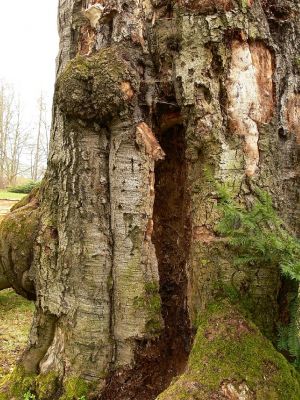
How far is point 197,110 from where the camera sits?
2.56m

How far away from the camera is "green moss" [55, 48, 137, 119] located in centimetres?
255

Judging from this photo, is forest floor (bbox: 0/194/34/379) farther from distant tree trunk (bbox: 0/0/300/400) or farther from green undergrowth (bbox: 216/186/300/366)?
green undergrowth (bbox: 216/186/300/366)

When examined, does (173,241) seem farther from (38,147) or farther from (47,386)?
(38,147)

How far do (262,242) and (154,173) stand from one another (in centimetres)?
91

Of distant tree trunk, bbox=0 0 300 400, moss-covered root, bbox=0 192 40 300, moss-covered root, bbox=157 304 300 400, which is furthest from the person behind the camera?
moss-covered root, bbox=0 192 40 300

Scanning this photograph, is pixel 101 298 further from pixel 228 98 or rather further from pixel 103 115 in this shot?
pixel 228 98

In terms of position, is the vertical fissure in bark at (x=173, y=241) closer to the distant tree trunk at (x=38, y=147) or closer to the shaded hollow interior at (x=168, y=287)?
the shaded hollow interior at (x=168, y=287)

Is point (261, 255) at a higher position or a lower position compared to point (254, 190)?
lower

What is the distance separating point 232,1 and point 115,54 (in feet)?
2.55

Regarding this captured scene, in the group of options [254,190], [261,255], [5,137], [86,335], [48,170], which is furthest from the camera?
[5,137]

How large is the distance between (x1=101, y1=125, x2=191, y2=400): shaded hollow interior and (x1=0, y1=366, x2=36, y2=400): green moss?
24.2 inches

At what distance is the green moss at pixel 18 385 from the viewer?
115 inches

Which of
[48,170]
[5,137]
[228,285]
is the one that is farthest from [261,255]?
[5,137]

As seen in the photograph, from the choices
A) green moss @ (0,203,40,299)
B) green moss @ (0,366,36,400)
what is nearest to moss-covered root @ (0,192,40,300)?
green moss @ (0,203,40,299)
